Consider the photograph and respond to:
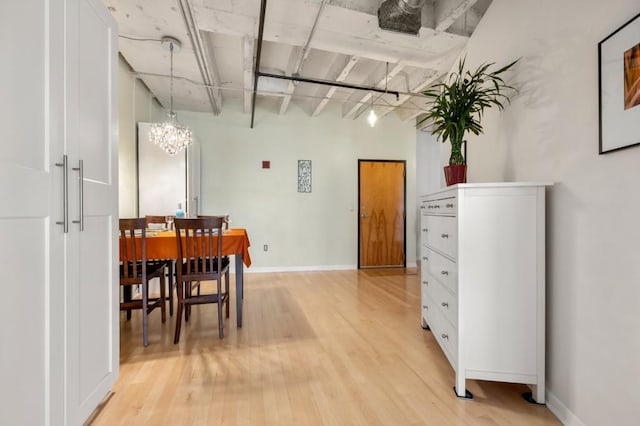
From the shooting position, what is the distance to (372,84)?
A: 4.31 meters

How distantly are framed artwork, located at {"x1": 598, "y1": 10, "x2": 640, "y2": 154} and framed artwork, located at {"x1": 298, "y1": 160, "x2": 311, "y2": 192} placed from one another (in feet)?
14.0

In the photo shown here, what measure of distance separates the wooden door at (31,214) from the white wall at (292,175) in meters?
3.95

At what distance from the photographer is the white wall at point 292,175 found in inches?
200

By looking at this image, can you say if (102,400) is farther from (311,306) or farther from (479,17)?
(479,17)

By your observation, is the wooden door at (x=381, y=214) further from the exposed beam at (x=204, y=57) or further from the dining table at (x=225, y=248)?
the dining table at (x=225, y=248)

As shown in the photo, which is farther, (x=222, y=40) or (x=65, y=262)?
(x=222, y=40)

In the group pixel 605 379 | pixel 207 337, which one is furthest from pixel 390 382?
pixel 207 337

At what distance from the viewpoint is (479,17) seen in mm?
2783

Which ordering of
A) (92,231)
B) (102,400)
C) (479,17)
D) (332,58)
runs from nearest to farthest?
(92,231), (102,400), (479,17), (332,58)

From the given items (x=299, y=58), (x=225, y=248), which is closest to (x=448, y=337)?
(x=225, y=248)

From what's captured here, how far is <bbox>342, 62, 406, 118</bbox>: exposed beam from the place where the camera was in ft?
12.1

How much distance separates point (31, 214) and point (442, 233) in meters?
2.11

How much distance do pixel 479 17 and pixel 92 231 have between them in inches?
138

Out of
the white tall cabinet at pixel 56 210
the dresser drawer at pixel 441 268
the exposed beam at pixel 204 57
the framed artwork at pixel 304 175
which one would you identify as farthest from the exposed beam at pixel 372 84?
the white tall cabinet at pixel 56 210
